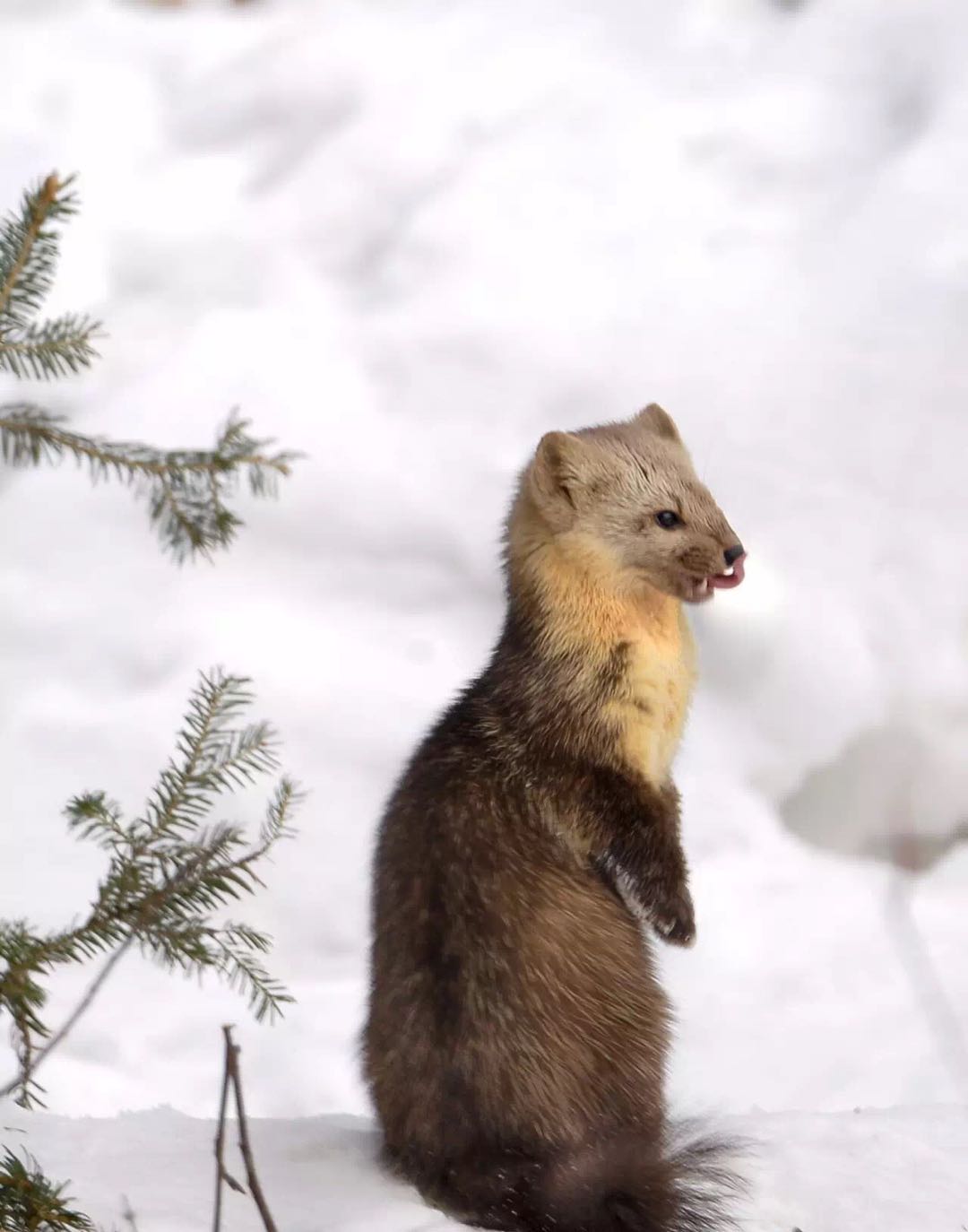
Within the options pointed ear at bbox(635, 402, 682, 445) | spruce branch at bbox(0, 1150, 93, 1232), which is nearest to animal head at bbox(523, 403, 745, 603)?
pointed ear at bbox(635, 402, 682, 445)

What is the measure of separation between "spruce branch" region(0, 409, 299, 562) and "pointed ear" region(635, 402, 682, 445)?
0.93m

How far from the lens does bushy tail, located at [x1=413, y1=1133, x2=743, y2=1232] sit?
1766 mm

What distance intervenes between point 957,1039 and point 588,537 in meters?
1.40

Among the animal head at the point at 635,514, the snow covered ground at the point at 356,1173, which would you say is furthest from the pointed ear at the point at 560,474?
the snow covered ground at the point at 356,1173

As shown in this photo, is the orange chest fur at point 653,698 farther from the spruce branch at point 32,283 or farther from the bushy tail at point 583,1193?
the spruce branch at point 32,283

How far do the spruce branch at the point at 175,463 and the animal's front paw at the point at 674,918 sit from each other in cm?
87

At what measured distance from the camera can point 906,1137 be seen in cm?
225

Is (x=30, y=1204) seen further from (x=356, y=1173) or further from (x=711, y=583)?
(x=711, y=583)

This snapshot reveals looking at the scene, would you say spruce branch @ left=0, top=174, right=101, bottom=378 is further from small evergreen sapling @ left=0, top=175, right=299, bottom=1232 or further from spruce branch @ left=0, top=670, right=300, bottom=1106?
spruce branch @ left=0, top=670, right=300, bottom=1106

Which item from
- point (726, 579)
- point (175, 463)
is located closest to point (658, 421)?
point (726, 579)

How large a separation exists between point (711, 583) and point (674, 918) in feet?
1.44

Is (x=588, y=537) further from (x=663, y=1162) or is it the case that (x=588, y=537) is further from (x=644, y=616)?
(x=663, y=1162)

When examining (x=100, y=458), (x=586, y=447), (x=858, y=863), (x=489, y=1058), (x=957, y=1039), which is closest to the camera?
(x=100, y=458)

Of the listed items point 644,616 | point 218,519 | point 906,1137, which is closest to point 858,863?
point 906,1137
